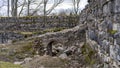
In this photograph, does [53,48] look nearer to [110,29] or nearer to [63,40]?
[63,40]

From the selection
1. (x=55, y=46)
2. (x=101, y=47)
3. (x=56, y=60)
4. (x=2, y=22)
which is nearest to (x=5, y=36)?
(x=2, y=22)

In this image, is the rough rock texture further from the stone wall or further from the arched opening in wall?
the stone wall

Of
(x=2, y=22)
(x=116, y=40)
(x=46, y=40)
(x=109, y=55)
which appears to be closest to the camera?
(x=116, y=40)

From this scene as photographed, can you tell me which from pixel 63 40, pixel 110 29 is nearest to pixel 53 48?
pixel 63 40

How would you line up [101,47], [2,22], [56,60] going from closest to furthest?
[101,47], [56,60], [2,22]

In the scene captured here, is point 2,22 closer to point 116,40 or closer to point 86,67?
point 86,67

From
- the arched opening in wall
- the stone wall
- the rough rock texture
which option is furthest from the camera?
the arched opening in wall

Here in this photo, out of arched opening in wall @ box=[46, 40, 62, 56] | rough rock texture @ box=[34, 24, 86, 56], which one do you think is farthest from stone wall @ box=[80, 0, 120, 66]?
arched opening in wall @ box=[46, 40, 62, 56]

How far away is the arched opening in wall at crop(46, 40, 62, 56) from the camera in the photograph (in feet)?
34.7

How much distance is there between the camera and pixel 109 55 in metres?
5.69

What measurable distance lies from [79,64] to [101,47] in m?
1.66

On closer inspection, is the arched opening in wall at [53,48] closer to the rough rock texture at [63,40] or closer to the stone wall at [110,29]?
the rough rock texture at [63,40]

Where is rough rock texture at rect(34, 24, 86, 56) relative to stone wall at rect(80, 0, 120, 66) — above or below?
below

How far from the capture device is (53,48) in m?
11.0
